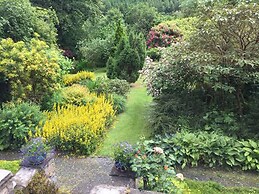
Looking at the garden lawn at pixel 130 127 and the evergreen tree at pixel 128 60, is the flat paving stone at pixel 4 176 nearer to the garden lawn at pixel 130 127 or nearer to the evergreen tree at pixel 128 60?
the garden lawn at pixel 130 127

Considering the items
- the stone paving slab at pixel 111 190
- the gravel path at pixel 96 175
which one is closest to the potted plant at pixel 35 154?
the gravel path at pixel 96 175

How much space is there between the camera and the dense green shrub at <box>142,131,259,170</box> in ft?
18.1

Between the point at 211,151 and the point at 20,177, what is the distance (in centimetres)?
350

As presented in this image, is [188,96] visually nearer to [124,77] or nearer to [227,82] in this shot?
[227,82]

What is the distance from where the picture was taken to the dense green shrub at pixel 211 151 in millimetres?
5504

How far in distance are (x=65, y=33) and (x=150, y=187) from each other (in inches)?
618

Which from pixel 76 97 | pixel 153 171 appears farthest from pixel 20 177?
pixel 76 97

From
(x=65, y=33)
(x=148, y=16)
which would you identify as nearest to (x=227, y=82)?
(x=65, y=33)

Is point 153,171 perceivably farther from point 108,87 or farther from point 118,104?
point 108,87

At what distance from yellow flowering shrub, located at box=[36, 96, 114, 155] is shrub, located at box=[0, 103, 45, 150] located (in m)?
0.30

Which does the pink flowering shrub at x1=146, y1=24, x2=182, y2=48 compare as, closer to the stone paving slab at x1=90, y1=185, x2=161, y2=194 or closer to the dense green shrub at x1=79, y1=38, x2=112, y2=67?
the dense green shrub at x1=79, y1=38, x2=112, y2=67

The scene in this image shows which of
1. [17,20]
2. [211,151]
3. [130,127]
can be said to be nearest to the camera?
[211,151]

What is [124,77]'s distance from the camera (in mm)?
11367

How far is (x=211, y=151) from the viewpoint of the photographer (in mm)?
5602
